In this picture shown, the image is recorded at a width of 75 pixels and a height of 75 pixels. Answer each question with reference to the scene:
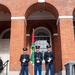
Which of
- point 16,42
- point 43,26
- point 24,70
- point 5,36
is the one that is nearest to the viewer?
point 24,70

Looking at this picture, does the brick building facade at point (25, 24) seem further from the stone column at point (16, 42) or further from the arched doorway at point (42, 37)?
the arched doorway at point (42, 37)

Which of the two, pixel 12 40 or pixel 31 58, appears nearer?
pixel 31 58

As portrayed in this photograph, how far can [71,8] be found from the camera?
44.3ft

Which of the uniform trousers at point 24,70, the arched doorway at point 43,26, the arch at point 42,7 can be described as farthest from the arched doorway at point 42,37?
the uniform trousers at point 24,70

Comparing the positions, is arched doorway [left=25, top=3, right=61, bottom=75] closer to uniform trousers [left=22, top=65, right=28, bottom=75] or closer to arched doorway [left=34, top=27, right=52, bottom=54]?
arched doorway [left=34, top=27, right=52, bottom=54]

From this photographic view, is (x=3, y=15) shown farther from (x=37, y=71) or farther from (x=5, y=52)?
(x=37, y=71)

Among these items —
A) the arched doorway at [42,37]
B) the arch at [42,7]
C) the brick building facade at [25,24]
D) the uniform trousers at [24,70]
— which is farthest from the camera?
the arched doorway at [42,37]

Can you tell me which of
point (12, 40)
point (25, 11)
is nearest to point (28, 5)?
point (25, 11)

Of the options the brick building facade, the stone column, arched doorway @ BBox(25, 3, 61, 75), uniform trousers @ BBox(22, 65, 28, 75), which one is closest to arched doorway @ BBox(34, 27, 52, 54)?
arched doorway @ BBox(25, 3, 61, 75)

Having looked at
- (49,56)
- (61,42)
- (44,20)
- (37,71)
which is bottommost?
(37,71)

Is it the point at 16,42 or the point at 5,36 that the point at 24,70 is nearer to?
the point at 16,42

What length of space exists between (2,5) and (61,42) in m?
4.65

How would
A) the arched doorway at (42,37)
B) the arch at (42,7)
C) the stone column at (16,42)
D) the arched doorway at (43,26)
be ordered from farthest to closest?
the arched doorway at (42,37) < the arched doorway at (43,26) < the arch at (42,7) < the stone column at (16,42)

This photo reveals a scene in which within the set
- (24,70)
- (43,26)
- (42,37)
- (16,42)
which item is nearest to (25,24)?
(16,42)
